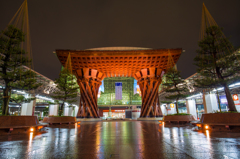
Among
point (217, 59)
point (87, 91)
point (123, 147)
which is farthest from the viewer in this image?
point (87, 91)

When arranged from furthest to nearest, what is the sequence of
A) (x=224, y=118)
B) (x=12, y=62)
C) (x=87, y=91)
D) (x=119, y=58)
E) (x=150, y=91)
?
(x=87, y=91) → (x=150, y=91) → (x=119, y=58) → (x=12, y=62) → (x=224, y=118)

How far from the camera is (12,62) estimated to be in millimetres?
7684

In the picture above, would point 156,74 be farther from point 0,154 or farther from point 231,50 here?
point 0,154

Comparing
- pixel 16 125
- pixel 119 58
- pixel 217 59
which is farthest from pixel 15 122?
pixel 119 58

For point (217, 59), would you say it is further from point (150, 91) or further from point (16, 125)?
point (150, 91)

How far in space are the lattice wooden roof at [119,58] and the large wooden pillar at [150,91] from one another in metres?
1.46

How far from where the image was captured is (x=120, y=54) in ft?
75.3

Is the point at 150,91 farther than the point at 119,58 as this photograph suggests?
Yes

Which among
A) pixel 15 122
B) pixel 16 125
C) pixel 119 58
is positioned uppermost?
pixel 119 58

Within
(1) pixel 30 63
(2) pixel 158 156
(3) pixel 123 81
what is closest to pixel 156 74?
(1) pixel 30 63

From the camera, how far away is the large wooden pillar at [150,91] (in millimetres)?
24375

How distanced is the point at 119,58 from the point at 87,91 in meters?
8.63

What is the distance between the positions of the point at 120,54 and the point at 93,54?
459cm

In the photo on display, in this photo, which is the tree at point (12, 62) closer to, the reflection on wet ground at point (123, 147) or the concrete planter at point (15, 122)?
the concrete planter at point (15, 122)
